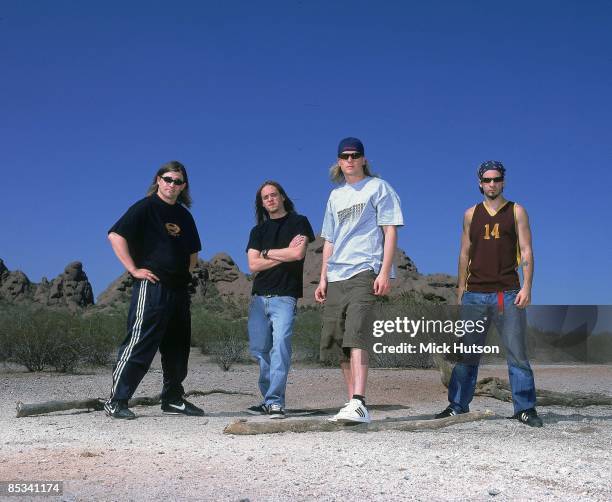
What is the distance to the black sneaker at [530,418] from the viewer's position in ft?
22.5

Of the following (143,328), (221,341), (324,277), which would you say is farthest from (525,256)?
(221,341)

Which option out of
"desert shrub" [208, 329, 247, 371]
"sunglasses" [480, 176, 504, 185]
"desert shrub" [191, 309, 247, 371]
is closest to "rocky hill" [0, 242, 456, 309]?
"desert shrub" [191, 309, 247, 371]

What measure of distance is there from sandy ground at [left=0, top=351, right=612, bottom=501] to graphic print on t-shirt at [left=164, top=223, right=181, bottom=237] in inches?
67.9

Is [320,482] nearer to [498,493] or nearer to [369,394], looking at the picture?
[498,493]

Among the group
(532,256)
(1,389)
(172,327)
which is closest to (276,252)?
(172,327)

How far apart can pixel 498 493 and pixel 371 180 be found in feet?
9.18

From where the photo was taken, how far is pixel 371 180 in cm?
644

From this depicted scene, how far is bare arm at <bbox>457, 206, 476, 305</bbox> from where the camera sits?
693 cm

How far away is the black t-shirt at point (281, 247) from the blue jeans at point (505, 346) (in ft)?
5.39

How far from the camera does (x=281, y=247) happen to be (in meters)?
7.64

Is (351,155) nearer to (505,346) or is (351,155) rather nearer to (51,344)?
(505,346)

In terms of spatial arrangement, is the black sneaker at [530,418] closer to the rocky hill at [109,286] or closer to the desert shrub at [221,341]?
the desert shrub at [221,341]

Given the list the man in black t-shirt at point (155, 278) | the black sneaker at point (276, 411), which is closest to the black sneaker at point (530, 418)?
the black sneaker at point (276, 411)

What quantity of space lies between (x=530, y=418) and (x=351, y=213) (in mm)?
2380
